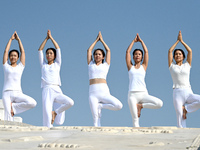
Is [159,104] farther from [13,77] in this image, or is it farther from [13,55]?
[13,55]

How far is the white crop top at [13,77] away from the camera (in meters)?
15.5

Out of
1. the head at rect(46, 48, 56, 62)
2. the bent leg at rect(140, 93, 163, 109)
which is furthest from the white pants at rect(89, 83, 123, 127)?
the head at rect(46, 48, 56, 62)

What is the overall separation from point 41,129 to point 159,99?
5059 mm

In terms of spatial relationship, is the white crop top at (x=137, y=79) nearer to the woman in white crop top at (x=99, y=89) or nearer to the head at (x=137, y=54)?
the head at (x=137, y=54)

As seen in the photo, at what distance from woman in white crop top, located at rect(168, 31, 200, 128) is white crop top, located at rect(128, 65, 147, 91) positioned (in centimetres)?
109

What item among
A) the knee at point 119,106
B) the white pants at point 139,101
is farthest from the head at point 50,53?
the white pants at point 139,101

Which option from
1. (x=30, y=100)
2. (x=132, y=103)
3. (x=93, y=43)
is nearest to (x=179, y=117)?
(x=132, y=103)

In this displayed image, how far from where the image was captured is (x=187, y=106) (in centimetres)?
1510

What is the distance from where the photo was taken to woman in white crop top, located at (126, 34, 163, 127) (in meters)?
14.9

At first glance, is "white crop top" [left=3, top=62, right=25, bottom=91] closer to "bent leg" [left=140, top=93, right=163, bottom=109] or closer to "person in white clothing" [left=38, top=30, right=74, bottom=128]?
"person in white clothing" [left=38, top=30, right=74, bottom=128]

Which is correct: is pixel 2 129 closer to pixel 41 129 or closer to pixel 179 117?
pixel 41 129

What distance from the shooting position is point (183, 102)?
15.1 m

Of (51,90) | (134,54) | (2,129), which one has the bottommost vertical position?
(2,129)

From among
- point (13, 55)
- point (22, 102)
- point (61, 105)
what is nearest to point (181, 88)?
point (61, 105)
